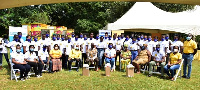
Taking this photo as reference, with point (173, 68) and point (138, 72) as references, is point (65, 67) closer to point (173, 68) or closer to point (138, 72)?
point (138, 72)

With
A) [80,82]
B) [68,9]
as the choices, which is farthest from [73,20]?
[80,82]

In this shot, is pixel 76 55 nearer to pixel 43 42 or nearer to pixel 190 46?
pixel 43 42

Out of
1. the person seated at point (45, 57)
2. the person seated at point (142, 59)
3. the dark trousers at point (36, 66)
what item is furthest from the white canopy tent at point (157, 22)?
the dark trousers at point (36, 66)

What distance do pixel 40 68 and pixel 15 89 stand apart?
1.79 m

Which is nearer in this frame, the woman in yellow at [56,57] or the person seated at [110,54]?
the woman in yellow at [56,57]

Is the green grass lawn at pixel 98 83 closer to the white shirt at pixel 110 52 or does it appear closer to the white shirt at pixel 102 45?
the white shirt at pixel 110 52

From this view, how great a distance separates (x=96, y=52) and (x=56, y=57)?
1814mm

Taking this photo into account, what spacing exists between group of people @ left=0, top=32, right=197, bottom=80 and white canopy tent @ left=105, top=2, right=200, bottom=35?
2.71 meters

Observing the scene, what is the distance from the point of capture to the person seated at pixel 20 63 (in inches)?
265

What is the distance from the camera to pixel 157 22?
39.4 feet

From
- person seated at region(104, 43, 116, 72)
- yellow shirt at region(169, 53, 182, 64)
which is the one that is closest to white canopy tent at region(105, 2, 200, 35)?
person seated at region(104, 43, 116, 72)

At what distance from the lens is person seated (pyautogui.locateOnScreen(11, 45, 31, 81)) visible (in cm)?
672

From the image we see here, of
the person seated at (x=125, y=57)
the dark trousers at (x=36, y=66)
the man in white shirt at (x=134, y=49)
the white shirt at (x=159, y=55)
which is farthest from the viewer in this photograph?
the man in white shirt at (x=134, y=49)

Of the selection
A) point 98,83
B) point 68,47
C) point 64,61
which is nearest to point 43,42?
point 68,47
